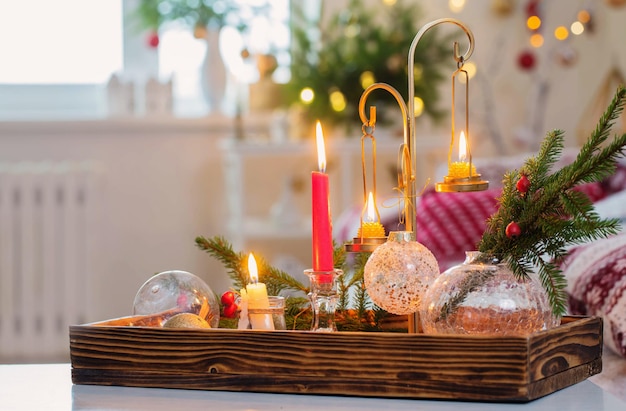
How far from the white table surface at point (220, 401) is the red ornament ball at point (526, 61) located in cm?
266

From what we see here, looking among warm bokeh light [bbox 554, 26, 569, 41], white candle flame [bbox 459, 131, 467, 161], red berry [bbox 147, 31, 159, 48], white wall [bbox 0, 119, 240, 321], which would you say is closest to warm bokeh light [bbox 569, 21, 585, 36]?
warm bokeh light [bbox 554, 26, 569, 41]

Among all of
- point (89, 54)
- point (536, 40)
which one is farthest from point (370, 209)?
point (89, 54)

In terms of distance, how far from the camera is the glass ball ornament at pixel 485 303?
0.76m

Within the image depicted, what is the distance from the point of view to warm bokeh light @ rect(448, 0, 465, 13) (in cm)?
334

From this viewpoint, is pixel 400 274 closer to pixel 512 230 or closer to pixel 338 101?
pixel 512 230

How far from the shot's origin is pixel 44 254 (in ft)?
10.5

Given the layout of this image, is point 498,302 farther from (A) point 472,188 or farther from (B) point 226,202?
(B) point 226,202

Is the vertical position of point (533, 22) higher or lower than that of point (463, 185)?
higher

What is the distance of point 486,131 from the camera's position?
3.43 metres

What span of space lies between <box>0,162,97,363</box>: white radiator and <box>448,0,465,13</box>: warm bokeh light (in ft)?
4.44

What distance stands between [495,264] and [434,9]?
2680mm

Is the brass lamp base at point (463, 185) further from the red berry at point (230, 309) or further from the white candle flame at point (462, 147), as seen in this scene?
the red berry at point (230, 309)

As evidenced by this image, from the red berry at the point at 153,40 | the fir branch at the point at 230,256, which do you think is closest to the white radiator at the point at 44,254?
the red berry at the point at 153,40

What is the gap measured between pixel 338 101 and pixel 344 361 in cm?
230
